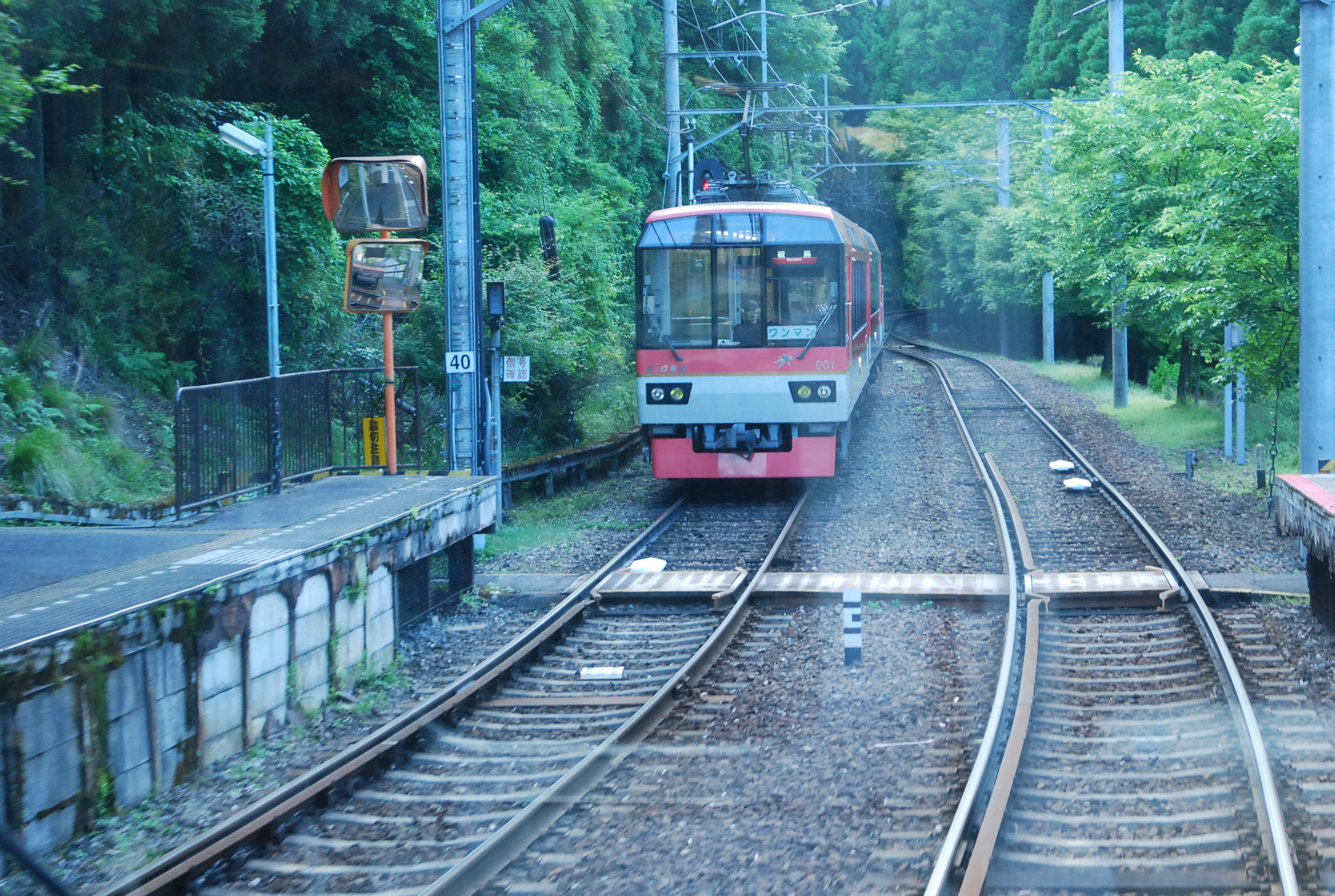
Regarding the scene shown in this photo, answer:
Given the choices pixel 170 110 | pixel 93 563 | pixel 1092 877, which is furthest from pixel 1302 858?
pixel 170 110

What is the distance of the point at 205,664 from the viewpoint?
6285 millimetres

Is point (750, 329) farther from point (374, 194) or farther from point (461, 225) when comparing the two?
point (374, 194)

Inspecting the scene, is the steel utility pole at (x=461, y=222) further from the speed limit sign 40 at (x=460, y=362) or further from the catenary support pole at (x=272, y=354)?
the catenary support pole at (x=272, y=354)

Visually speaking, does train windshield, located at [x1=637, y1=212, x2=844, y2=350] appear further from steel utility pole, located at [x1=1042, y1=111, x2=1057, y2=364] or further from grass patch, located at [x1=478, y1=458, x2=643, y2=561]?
steel utility pole, located at [x1=1042, y1=111, x2=1057, y2=364]

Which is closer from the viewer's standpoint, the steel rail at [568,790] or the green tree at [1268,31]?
the steel rail at [568,790]

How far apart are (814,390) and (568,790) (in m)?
8.62

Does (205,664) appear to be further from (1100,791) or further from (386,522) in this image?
(1100,791)

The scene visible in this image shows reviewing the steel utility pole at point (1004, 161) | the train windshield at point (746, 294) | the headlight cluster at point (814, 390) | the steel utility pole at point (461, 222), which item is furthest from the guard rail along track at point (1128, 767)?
the steel utility pole at point (1004, 161)

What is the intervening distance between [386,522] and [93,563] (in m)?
1.80

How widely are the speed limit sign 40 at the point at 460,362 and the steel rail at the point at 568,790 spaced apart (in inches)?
169

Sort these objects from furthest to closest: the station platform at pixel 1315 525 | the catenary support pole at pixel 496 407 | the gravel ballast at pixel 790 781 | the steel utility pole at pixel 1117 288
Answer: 1. the steel utility pole at pixel 1117 288
2. the catenary support pole at pixel 496 407
3. the station platform at pixel 1315 525
4. the gravel ballast at pixel 790 781

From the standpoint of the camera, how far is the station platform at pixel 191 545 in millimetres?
6012

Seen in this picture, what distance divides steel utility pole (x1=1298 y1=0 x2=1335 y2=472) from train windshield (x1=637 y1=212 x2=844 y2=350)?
4.55 meters

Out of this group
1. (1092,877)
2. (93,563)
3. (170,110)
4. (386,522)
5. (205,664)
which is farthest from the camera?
(170,110)
